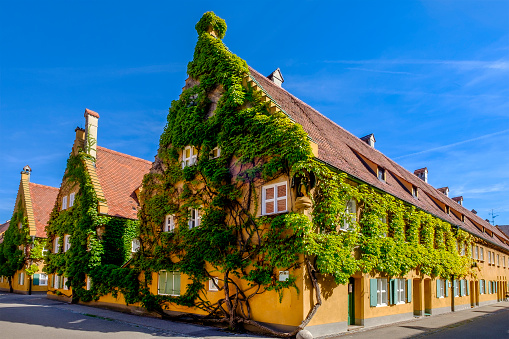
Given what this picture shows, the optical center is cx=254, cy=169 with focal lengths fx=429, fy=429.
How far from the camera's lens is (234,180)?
1859 centimetres

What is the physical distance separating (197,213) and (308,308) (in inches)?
291

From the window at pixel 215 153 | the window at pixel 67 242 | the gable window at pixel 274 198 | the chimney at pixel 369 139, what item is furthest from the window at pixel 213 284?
the chimney at pixel 369 139

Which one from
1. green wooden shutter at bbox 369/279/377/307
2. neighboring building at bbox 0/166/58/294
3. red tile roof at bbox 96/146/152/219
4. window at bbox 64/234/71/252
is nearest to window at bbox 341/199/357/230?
green wooden shutter at bbox 369/279/377/307

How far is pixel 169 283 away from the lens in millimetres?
21391

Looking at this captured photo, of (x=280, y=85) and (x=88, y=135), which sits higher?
(x=280, y=85)

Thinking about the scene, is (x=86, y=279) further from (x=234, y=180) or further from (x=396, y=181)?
(x=396, y=181)

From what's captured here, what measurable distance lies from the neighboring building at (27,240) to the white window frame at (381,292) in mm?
30603

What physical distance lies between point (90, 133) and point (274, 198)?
20289mm

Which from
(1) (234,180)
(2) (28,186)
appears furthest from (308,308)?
(2) (28,186)

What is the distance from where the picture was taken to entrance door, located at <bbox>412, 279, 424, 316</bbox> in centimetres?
2530

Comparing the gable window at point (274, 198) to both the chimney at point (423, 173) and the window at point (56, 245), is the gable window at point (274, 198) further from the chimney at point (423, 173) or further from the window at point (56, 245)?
the chimney at point (423, 173)

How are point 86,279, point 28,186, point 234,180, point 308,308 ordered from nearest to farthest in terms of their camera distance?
point 308,308 < point 234,180 < point 86,279 < point 28,186

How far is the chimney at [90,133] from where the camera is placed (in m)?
31.7

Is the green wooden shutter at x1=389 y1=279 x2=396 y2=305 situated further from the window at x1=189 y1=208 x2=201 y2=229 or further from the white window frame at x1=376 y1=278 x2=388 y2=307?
the window at x1=189 y1=208 x2=201 y2=229
